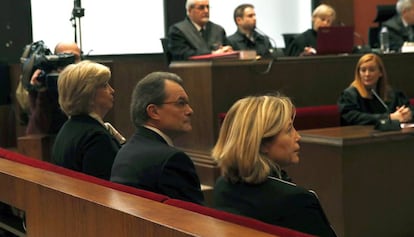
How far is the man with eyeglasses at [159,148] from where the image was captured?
8.43 feet

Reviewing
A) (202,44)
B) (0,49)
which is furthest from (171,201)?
(0,49)

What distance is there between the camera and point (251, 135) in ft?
7.46

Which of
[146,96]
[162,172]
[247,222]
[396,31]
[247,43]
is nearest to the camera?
[247,222]

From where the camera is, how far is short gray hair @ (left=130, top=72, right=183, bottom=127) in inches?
114

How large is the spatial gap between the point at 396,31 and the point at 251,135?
5.23 m

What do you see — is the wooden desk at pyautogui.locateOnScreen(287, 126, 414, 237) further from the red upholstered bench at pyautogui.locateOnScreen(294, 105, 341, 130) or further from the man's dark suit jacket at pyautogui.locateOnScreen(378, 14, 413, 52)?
the man's dark suit jacket at pyautogui.locateOnScreen(378, 14, 413, 52)

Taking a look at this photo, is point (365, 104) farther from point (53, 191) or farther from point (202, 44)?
point (53, 191)

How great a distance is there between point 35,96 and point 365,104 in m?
2.20

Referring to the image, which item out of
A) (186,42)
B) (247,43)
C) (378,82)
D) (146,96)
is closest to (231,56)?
(186,42)

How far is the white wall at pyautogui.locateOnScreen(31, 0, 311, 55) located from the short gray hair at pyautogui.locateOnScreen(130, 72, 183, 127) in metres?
4.22

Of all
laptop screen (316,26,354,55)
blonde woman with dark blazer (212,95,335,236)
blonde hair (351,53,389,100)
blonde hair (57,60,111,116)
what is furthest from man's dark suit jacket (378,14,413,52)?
blonde woman with dark blazer (212,95,335,236)

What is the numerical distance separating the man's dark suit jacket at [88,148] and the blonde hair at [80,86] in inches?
2.3

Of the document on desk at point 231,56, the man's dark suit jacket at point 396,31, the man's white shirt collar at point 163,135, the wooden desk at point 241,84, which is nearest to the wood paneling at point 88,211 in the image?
the man's white shirt collar at point 163,135

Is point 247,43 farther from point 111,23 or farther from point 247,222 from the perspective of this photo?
point 247,222
